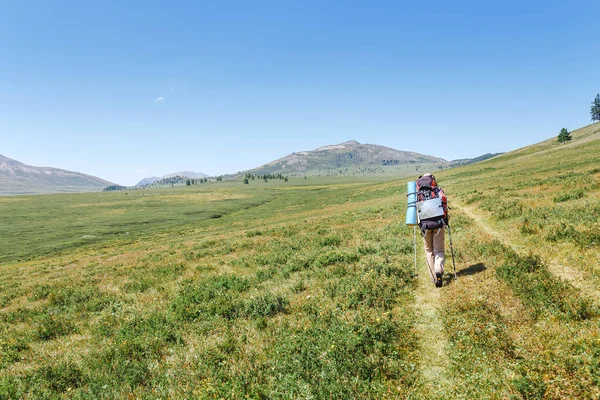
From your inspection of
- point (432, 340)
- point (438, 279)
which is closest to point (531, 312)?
point (432, 340)

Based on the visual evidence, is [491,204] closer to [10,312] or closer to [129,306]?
[129,306]

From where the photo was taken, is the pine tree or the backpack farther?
the pine tree

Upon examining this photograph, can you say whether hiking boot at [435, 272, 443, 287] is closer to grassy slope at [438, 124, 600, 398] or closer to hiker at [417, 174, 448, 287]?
hiker at [417, 174, 448, 287]

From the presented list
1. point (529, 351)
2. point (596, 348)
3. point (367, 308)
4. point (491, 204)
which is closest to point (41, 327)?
point (367, 308)

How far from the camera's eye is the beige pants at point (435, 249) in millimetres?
9230

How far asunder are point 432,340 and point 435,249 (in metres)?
3.59

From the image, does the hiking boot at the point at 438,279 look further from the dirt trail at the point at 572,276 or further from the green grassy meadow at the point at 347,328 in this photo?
the dirt trail at the point at 572,276

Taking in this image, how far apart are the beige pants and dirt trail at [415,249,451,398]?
0.67 meters

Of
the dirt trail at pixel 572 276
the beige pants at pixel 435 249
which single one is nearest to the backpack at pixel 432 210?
the beige pants at pixel 435 249

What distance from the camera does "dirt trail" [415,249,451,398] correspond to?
17.3 ft

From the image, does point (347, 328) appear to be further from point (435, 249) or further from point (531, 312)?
point (435, 249)

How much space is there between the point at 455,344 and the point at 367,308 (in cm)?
251

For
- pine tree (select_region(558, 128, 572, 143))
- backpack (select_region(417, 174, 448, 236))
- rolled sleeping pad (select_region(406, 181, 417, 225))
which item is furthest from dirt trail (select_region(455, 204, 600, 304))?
pine tree (select_region(558, 128, 572, 143))

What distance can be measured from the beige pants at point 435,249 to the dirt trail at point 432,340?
2.20 feet
